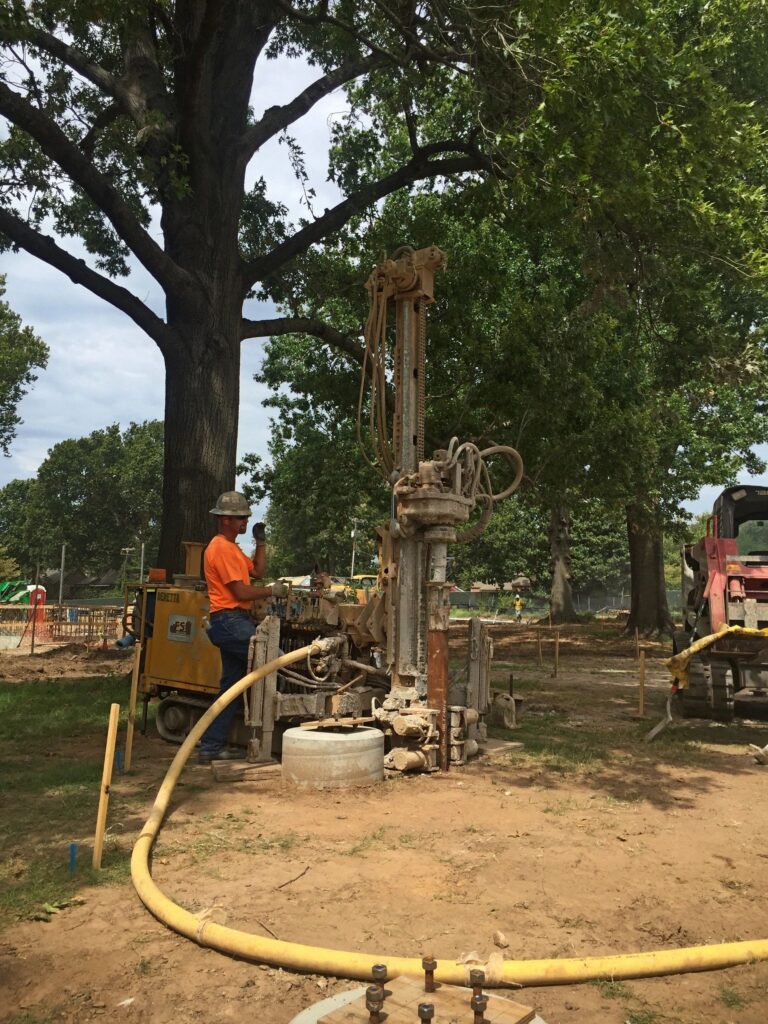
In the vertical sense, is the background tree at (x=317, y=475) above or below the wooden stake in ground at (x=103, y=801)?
above

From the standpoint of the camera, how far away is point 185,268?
1273cm

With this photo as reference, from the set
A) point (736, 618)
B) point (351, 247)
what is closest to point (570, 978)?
point (736, 618)

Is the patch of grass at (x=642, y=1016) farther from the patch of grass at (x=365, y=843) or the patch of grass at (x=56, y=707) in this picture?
the patch of grass at (x=56, y=707)

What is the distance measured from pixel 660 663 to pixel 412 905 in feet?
51.2

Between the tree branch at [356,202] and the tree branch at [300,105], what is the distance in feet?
5.08

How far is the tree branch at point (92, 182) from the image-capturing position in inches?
420

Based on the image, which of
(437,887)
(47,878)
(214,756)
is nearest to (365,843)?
(437,887)

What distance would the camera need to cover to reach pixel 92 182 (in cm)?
1140

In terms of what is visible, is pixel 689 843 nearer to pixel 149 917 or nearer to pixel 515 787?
pixel 515 787

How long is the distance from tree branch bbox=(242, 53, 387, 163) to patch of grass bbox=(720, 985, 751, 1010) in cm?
1336

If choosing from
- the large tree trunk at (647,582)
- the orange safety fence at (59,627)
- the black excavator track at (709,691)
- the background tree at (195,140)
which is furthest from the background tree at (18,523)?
the black excavator track at (709,691)

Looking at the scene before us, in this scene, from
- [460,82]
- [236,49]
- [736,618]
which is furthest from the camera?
[236,49]

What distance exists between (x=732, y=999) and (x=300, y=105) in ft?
47.2

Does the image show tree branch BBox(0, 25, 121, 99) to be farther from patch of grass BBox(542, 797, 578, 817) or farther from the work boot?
patch of grass BBox(542, 797, 578, 817)
